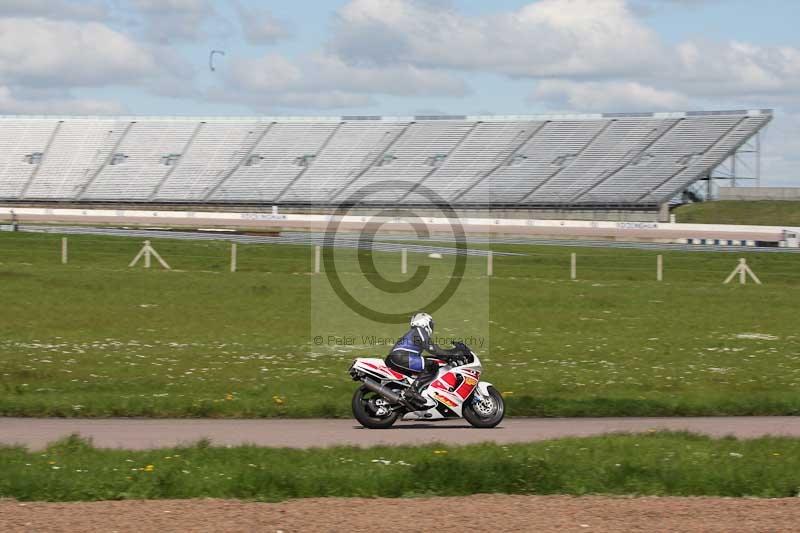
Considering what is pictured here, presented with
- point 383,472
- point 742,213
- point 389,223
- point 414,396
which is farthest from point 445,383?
point 742,213

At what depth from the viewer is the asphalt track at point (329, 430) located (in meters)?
13.1

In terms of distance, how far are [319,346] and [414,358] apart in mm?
8078

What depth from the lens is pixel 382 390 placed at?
1436 centimetres

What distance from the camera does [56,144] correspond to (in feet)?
346

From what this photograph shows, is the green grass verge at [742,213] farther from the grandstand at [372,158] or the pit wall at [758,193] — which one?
the grandstand at [372,158]

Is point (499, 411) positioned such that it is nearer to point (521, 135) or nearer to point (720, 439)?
point (720, 439)

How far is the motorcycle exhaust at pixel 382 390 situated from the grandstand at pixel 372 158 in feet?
229

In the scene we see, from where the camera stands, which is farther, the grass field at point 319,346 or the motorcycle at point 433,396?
the grass field at point 319,346

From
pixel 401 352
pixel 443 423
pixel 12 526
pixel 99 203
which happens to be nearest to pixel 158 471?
pixel 12 526

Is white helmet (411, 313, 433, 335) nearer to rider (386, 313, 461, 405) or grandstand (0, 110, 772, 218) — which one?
rider (386, 313, 461, 405)

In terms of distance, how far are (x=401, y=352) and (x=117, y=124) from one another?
100m

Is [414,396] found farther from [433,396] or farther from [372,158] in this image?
[372,158]

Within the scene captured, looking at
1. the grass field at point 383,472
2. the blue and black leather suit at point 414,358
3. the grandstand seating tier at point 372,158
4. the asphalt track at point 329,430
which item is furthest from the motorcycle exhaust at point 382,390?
the grandstand seating tier at point 372,158

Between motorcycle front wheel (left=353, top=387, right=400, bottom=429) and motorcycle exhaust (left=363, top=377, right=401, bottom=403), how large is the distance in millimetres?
103
